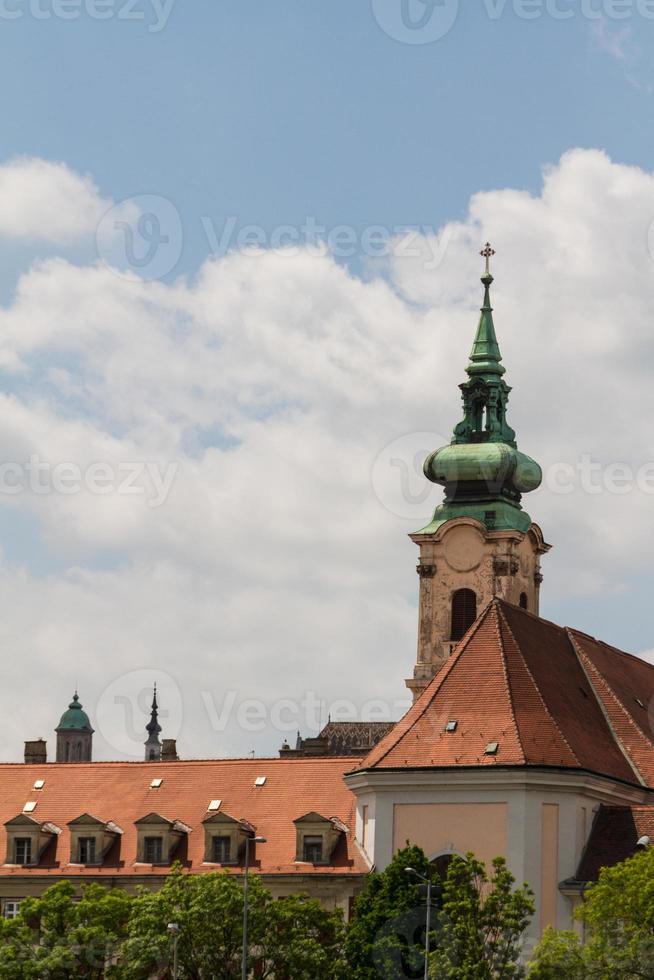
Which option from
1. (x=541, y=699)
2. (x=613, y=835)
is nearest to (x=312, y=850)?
(x=541, y=699)

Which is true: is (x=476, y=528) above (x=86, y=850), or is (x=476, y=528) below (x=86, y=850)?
above

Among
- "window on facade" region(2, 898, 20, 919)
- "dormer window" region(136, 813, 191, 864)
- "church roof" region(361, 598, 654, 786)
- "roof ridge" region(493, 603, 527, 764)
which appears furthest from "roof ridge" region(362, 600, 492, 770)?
"window on facade" region(2, 898, 20, 919)

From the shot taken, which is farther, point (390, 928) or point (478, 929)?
point (390, 928)

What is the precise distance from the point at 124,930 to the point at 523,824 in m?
13.7

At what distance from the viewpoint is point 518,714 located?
261 ft

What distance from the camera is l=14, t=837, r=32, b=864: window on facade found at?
87.3 metres

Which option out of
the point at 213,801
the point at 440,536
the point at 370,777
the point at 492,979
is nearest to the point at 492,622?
the point at 370,777

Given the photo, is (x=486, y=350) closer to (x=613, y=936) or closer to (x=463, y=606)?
(x=463, y=606)

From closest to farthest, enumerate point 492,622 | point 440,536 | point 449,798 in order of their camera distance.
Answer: point 449,798, point 492,622, point 440,536

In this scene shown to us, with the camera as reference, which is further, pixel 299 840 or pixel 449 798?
pixel 299 840

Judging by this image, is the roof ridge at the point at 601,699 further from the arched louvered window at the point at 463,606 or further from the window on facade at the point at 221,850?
the arched louvered window at the point at 463,606

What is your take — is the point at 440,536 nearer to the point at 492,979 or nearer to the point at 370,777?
the point at 370,777

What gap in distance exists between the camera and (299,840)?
8431 centimetres

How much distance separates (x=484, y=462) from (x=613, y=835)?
52.8m
